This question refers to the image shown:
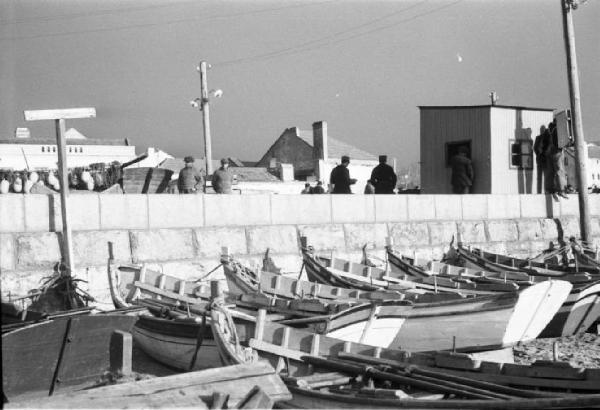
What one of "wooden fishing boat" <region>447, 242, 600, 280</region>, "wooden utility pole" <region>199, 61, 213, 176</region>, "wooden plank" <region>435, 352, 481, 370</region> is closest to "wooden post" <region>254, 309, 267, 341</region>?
"wooden plank" <region>435, 352, 481, 370</region>

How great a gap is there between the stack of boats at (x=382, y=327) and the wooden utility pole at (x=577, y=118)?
373 cm

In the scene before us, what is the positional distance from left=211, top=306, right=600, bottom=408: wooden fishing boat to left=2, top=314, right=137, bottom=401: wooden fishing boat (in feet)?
4.10

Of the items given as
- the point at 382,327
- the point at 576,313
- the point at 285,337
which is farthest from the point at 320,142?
the point at 285,337

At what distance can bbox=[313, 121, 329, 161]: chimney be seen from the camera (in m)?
47.8

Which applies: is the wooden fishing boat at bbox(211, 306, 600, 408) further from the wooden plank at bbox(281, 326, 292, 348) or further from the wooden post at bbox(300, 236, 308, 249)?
the wooden post at bbox(300, 236, 308, 249)

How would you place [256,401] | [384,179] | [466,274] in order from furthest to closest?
1. [384,179]
2. [466,274]
3. [256,401]

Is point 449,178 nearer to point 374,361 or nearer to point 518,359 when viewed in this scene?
point 518,359

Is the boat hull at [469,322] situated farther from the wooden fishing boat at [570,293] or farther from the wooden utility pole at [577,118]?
→ the wooden utility pole at [577,118]

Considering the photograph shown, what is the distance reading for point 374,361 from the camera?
A: 6832mm

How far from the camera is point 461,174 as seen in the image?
1923 cm

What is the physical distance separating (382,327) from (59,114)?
556cm

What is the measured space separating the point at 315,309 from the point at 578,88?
510 inches

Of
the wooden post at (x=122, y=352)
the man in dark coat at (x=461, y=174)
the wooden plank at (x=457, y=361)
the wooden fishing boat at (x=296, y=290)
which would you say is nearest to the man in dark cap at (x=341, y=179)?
the man in dark coat at (x=461, y=174)

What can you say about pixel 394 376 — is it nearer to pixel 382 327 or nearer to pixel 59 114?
pixel 382 327
